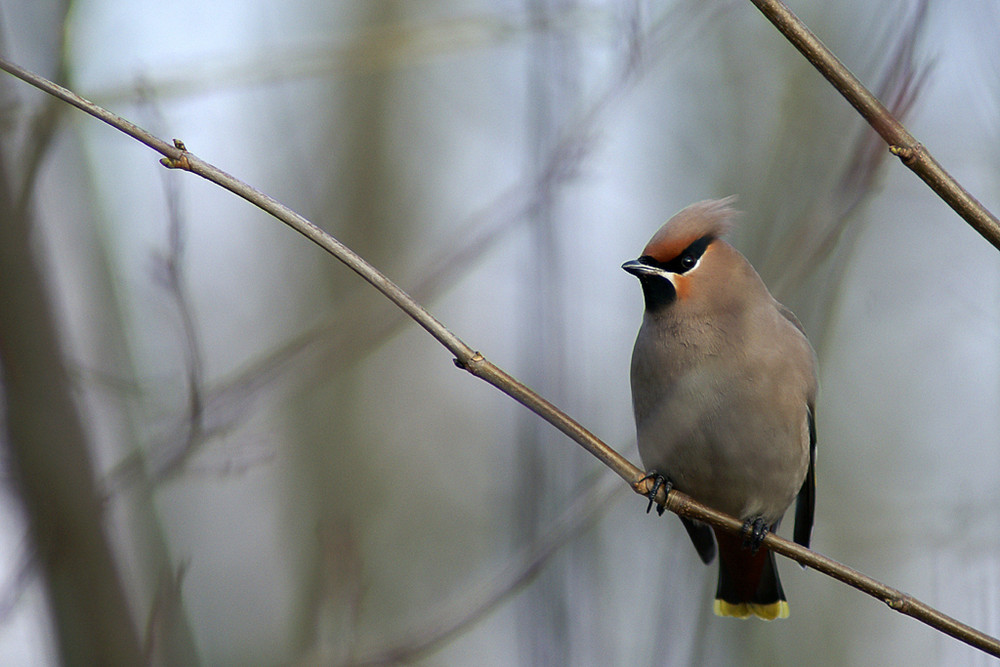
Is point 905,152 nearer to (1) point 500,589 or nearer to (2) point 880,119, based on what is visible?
(2) point 880,119

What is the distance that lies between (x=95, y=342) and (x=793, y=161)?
2483mm

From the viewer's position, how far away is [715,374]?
11.6ft

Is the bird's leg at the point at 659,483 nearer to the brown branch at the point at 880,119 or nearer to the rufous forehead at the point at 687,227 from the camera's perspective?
the rufous forehead at the point at 687,227

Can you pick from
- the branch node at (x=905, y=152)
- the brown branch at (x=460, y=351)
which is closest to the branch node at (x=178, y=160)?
the brown branch at (x=460, y=351)

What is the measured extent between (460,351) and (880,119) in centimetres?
89

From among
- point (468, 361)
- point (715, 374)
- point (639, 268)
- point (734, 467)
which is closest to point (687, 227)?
point (639, 268)

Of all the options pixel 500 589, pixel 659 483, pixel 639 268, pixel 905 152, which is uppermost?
pixel 639 268

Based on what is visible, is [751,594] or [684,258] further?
[751,594]

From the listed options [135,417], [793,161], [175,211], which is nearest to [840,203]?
[793,161]

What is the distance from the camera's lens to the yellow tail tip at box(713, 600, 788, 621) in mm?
4375

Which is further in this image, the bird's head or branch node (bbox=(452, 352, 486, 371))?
the bird's head

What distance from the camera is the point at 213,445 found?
116 inches

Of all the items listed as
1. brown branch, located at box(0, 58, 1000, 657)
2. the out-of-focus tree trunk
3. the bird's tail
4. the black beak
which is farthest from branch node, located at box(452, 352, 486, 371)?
the bird's tail

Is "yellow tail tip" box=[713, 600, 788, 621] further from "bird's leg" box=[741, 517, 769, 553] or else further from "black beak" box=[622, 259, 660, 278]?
"black beak" box=[622, 259, 660, 278]
